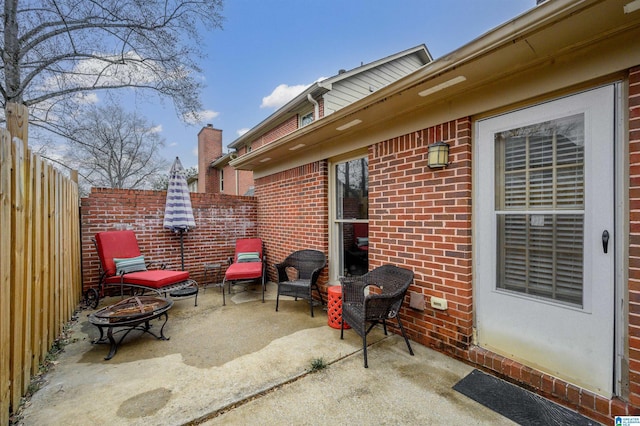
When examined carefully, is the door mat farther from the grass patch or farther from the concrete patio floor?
the grass patch

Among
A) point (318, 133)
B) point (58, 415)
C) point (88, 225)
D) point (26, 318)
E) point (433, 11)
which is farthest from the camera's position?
point (433, 11)

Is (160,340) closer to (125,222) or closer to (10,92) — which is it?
(125,222)

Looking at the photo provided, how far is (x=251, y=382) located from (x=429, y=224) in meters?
2.36

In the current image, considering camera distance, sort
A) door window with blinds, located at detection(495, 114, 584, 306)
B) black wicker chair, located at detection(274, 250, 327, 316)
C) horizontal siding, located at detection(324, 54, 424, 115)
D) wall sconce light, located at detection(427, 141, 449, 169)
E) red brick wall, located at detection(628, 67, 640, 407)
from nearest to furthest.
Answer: red brick wall, located at detection(628, 67, 640, 407) → door window with blinds, located at detection(495, 114, 584, 306) → wall sconce light, located at detection(427, 141, 449, 169) → black wicker chair, located at detection(274, 250, 327, 316) → horizontal siding, located at detection(324, 54, 424, 115)

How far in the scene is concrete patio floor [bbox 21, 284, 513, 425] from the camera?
1994 millimetres

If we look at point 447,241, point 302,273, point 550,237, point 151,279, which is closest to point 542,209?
point 550,237

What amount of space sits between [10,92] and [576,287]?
388 inches

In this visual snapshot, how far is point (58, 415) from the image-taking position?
2.01 metres

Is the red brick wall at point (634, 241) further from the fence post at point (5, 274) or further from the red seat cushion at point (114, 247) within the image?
the red seat cushion at point (114, 247)

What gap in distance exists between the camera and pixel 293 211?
17.8 feet

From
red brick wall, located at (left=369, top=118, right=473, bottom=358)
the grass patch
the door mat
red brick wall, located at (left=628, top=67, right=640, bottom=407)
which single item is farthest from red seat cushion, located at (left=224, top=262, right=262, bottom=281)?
red brick wall, located at (left=628, top=67, right=640, bottom=407)

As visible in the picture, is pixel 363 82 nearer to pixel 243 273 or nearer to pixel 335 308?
pixel 243 273

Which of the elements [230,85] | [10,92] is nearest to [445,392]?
[10,92]

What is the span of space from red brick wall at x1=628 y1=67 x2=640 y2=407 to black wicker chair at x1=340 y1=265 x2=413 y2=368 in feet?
5.06
